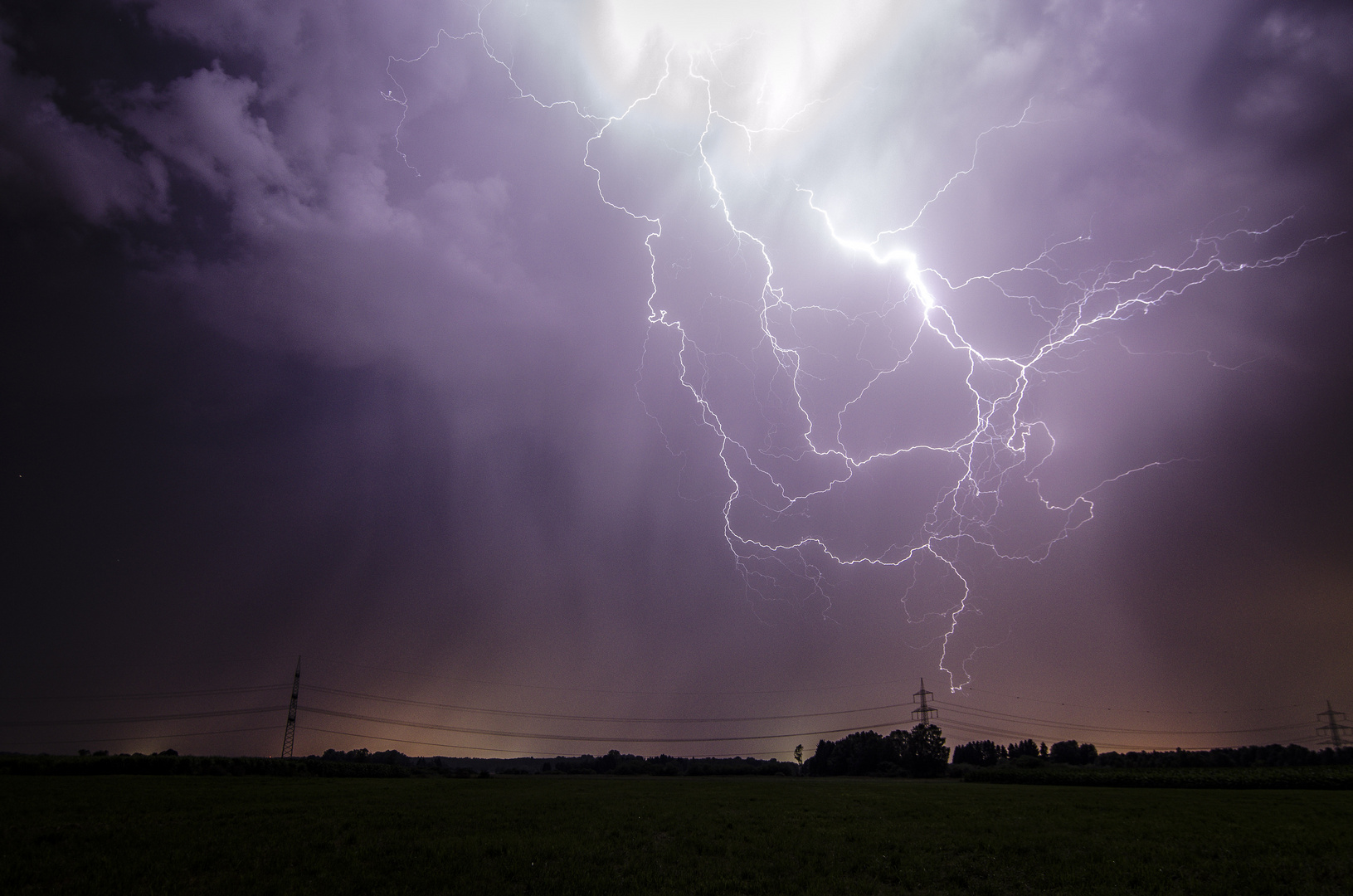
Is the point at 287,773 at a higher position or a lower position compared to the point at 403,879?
lower

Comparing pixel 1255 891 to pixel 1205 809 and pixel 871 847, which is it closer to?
pixel 871 847

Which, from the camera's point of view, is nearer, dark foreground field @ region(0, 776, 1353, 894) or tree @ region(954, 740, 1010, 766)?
dark foreground field @ region(0, 776, 1353, 894)

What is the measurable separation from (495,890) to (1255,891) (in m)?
10.5

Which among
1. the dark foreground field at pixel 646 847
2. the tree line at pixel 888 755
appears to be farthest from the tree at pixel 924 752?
the dark foreground field at pixel 646 847

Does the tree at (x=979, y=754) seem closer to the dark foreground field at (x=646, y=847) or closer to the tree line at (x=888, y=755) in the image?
the tree line at (x=888, y=755)

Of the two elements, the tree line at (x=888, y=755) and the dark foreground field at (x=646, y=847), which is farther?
the tree line at (x=888, y=755)

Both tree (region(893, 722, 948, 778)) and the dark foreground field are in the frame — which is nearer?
the dark foreground field

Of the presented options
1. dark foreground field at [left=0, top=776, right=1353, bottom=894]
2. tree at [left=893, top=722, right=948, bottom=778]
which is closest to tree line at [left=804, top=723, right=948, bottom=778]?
tree at [left=893, top=722, right=948, bottom=778]

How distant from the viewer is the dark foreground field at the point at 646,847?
26.9 feet

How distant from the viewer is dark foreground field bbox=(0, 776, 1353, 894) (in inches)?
323

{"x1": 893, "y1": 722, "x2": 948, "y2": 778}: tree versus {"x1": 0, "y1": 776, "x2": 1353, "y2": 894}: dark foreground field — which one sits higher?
{"x1": 0, "y1": 776, "x2": 1353, "y2": 894}: dark foreground field

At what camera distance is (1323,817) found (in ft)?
50.4

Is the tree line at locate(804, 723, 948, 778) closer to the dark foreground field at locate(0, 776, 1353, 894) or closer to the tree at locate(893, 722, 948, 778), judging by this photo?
the tree at locate(893, 722, 948, 778)

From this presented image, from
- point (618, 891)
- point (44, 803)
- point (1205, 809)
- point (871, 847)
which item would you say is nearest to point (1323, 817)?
point (1205, 809)
